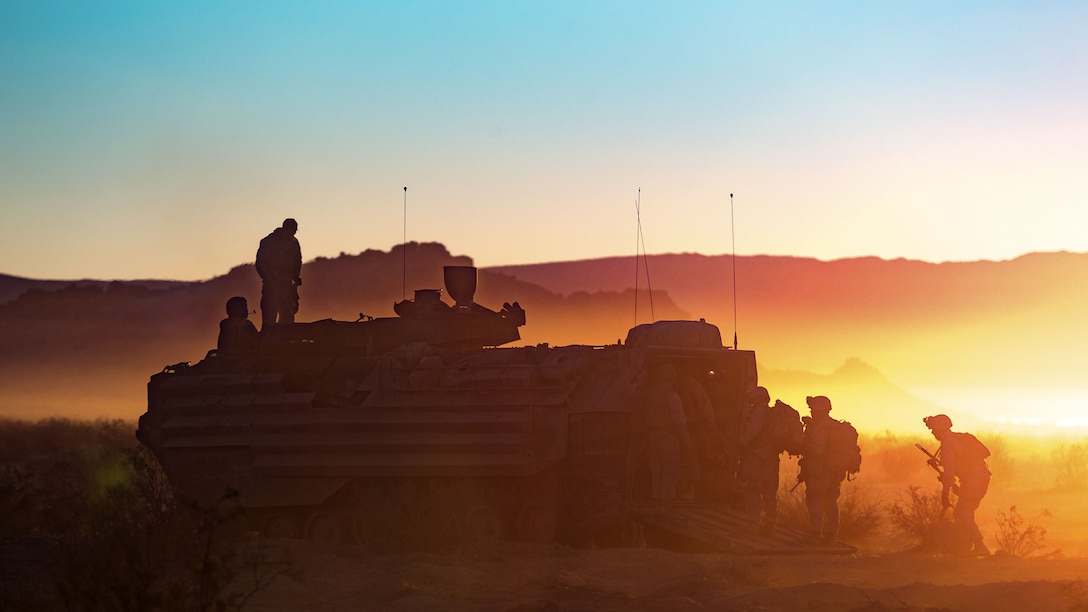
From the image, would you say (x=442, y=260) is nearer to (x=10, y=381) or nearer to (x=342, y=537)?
(x=10, y=381)

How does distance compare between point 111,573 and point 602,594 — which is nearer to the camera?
point 111,573

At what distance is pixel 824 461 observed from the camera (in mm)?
17797

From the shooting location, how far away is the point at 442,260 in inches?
3585

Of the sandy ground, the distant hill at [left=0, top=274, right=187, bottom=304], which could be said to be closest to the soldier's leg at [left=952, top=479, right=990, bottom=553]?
the sandy ground

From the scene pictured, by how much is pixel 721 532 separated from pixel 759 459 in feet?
5.97

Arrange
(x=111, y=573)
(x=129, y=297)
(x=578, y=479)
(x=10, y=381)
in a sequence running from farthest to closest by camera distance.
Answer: (x=129, y=297) < (x=10, y=381) < (x=578, y=479) < (x=111, y=573)

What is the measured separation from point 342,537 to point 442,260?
73752 millimetres

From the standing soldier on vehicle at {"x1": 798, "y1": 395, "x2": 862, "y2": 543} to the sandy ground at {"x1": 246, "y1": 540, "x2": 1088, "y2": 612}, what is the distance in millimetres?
1189

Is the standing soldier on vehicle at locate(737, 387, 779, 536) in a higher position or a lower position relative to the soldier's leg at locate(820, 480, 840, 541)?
higher

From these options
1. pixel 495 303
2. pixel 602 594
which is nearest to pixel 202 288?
pixel 495 303

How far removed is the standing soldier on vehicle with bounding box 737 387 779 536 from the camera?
18.1 metres

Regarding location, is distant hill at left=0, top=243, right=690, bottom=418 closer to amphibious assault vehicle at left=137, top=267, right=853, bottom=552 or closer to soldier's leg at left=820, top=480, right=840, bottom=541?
amphibious assault vehicle at left=137, top=267, right=853, bottom=552

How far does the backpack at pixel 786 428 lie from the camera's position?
58.9 feet

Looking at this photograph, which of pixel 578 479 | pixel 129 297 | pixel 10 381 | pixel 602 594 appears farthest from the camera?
pixel 129 297
